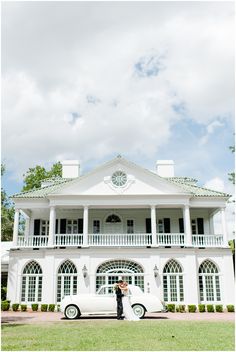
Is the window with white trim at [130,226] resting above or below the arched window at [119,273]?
above

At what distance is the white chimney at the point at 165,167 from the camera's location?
34.8m

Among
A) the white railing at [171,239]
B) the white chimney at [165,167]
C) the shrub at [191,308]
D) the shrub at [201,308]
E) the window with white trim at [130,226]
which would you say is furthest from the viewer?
the white chimney at [165,167]

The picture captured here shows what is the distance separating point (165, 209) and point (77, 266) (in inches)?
328

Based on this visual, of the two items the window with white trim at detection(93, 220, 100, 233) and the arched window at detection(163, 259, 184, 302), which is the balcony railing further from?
the arched window at detection(163, 259, 184, 302)

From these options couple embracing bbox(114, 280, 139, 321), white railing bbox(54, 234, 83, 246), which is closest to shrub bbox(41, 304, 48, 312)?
white railing bbox(54, 234, 83, 246)

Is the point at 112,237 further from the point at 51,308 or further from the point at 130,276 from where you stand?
the point at 51,308

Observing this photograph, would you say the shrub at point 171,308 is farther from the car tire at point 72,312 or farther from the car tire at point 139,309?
the car tire at point 72,312

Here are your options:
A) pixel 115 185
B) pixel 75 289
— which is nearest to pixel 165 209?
pixel 115 185

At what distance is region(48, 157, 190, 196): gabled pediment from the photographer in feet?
91.9

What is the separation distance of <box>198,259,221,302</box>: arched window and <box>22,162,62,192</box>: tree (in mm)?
24806

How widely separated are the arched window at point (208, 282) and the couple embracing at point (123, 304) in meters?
11.5

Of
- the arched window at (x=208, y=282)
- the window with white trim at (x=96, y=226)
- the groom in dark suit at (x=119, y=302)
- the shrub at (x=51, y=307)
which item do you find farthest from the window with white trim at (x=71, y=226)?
the groom in dark suit at (x=119, y=302)

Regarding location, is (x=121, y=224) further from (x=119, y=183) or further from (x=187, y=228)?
(x=187, y=228)

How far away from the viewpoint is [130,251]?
2659 centimetres
